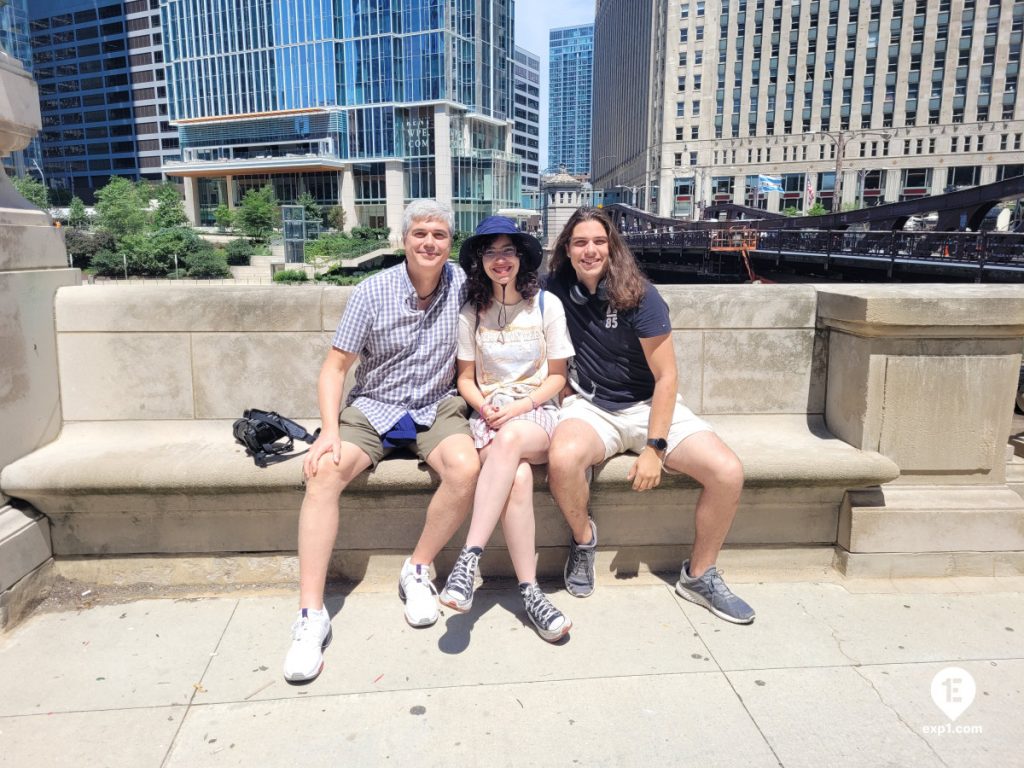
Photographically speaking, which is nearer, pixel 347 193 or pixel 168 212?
pixel 168 212

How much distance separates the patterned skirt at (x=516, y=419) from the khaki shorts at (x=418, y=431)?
0.13 feet

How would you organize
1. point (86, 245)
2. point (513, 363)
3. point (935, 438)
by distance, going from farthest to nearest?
1. point (86, 245)
2. point (935, 438)
3. point (513, 363)

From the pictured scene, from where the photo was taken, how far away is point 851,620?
331 cm

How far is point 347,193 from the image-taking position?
81.1m

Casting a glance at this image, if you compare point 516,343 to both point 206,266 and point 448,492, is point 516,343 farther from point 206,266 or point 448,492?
point 206,266

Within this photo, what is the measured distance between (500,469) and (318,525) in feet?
2.72

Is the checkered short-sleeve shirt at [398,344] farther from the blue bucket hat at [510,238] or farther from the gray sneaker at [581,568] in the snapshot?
the gray sneaker at [581,568]

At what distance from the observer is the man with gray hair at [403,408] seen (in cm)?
310

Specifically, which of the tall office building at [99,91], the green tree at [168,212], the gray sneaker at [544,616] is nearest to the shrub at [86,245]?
the green tree at [168,212]

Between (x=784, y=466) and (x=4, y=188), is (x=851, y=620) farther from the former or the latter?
(x=4, y=188)

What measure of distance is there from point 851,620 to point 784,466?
0.76m

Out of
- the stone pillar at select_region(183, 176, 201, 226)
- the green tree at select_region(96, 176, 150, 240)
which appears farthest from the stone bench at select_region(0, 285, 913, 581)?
the stone pillar at select_region(183, 176, 201, 226)

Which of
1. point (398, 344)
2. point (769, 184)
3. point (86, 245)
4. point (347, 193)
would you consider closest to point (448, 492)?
point (398, 344)

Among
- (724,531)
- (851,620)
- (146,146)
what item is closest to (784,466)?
(724,531)
